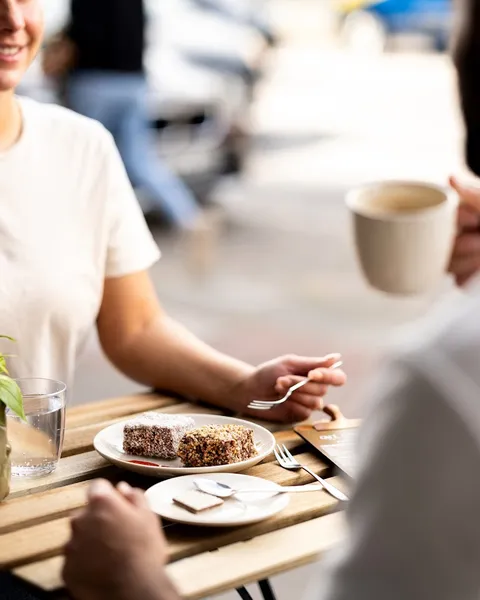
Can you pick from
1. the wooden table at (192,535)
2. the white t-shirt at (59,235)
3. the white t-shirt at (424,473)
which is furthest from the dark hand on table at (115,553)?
the white t-shirt at (59,235)

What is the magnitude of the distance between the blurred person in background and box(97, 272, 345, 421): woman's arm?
440cm

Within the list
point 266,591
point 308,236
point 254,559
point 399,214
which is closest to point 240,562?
point 254,559

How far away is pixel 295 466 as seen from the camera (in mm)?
1737

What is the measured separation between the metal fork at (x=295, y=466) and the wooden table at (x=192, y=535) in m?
0.01

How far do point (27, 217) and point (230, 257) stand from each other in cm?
476

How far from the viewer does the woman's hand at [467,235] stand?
168cm

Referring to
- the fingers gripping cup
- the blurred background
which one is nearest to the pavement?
the blurred background

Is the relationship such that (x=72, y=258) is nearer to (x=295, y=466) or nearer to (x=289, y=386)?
(x=289, y=386)

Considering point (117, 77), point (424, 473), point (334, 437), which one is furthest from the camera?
point (117, 77)

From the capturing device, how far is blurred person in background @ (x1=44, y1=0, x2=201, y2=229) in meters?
6.38

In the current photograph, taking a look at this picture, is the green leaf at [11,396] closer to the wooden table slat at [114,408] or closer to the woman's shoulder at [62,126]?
the wooden table slat at [114,408]

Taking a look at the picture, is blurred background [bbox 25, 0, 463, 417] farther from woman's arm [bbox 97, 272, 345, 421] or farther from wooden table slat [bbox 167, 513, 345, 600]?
wooden table slat [bbox 167, 513, 345, 600]

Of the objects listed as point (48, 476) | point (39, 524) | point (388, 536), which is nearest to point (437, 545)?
point (388, 536)

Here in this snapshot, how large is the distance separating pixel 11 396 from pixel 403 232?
583 mm
